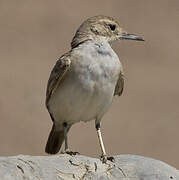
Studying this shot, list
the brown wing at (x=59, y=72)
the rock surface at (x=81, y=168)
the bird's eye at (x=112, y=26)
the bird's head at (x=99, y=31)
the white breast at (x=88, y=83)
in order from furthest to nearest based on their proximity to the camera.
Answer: the bird's eye at (x=112, y=26) → the bird's head at (x=99, y=31) → the brown wing at (x=59, y=72) → the white breast at (x=88, y=83) → the rock surface at (x=81, y=168)

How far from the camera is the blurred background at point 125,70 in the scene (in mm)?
18344

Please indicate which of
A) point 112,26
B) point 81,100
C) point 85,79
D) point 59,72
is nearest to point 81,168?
point 81,100

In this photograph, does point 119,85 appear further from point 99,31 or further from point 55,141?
point 55,141

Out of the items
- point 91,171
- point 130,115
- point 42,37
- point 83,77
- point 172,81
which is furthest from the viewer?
point 42,37

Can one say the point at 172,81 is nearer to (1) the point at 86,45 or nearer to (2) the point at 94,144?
(2) the point at 94,144

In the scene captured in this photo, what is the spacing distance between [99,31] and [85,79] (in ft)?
2.63

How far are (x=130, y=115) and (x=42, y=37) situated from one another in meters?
3.57

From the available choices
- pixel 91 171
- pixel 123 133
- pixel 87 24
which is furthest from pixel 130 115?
pixel 91 171

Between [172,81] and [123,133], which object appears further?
[172,81]

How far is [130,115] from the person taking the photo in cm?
1934

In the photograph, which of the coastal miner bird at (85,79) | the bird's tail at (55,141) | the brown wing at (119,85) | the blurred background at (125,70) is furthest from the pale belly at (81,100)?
the blurred background at (125,70)

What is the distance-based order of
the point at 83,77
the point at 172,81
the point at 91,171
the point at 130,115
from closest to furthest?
the point at 91,171, the point at 83,77, the point at 130,115, the point at 172,81

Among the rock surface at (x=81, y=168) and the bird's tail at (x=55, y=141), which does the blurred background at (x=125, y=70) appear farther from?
the rock surface at (x=81, y=168)

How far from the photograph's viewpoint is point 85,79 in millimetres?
11344
